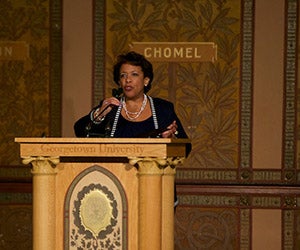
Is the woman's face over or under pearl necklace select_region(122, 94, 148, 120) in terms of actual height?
over

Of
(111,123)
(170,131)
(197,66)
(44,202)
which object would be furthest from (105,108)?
(197,66)

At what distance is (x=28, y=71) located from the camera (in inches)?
167

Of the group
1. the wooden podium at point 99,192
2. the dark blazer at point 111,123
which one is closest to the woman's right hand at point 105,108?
the dark blazer at point 111,123

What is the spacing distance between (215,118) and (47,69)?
3.77 feet

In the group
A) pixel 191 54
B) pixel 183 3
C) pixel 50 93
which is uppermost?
pixel 183 3

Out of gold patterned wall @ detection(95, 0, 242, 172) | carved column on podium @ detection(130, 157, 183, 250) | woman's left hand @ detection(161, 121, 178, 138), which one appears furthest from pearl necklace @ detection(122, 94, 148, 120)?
gold patterned wall @ detection(95, 0, 242, 172)

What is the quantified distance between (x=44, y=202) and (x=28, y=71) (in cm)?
196

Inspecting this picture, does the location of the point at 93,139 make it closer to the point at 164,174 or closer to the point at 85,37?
the point at 164,174

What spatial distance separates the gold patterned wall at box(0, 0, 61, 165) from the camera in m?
4.21

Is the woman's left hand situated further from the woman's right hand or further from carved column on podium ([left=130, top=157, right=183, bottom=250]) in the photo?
the woman's right hand

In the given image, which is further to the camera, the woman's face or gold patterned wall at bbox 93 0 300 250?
gold patterned wall at bbox 93 0 300 250

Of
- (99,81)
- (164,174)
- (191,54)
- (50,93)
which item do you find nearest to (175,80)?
(191,54)

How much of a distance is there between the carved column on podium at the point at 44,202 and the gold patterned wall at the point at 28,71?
178 centimetres

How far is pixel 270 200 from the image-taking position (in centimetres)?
412
